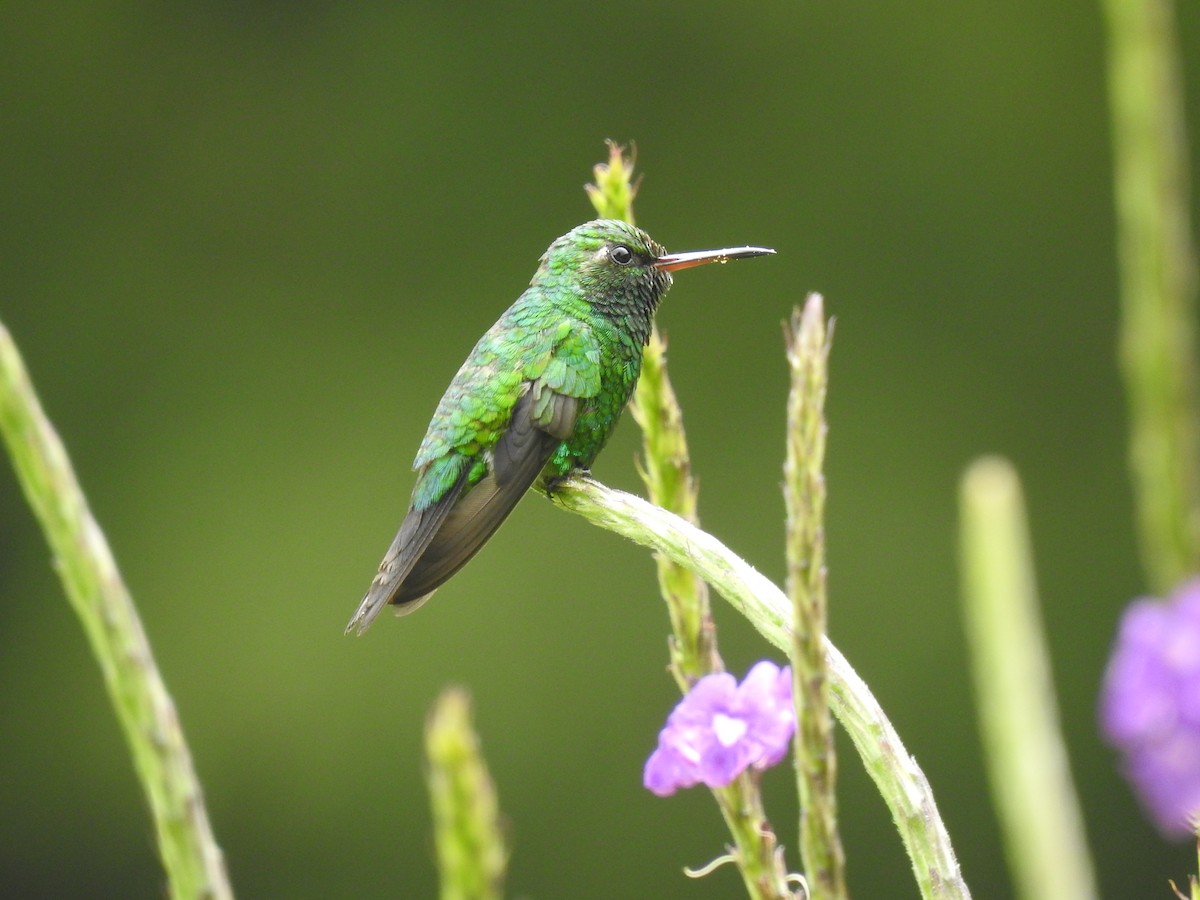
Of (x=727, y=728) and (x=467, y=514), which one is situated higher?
(x=467, y=514)

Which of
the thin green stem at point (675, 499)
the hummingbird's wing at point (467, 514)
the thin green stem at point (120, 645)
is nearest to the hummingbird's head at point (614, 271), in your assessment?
the hummingbird's wing at point (467, 514)

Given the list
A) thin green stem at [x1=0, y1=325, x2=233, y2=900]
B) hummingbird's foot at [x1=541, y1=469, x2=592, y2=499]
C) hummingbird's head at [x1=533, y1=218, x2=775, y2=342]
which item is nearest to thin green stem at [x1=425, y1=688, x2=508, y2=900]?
thin green stem at [x1=0, y1=325, x2=233, y2=900]

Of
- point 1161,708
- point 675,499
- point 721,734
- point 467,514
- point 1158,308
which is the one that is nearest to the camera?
point 1161,708

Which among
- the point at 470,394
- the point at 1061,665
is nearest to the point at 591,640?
the point at 1061,665

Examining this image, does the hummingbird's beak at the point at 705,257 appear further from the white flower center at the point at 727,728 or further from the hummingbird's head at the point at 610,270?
the white flower center at the point at 727,728

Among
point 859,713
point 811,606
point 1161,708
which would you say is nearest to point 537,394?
point 859,713

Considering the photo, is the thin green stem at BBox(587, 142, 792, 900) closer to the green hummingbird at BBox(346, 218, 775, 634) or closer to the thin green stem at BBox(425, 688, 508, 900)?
the thin green stem at BBox(425, 688, 508, 900)

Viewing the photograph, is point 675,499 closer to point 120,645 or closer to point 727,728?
point 727,728
